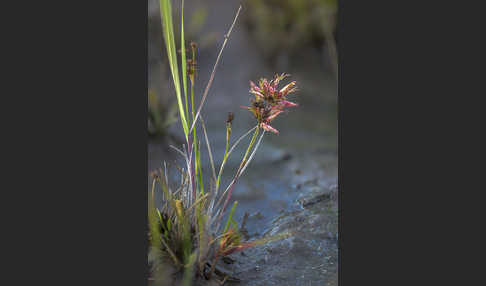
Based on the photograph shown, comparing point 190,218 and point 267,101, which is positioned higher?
point 267,101

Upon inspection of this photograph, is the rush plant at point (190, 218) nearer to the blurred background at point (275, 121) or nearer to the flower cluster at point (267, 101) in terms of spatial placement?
the flower cluster at point (267, 101)

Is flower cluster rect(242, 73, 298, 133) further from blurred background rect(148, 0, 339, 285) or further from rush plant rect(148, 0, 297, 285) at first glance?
blurred background rect(148, 0, 339, 285)

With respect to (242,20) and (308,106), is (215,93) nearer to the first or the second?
(308,106)

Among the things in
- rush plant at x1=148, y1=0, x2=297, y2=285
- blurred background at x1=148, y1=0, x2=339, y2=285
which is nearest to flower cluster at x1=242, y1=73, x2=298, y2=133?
rush plant at x1=148, y1=0, x2=297, y2=285

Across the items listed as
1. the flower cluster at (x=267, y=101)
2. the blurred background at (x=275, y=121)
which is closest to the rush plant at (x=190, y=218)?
the flower cluster at (x=267, y=101)

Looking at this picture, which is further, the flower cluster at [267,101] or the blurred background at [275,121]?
the blurred background at [275,121]

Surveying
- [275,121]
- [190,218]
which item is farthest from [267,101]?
[275,121]

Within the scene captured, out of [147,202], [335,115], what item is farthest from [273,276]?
[335,115]

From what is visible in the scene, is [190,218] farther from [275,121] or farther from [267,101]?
[275,121]
